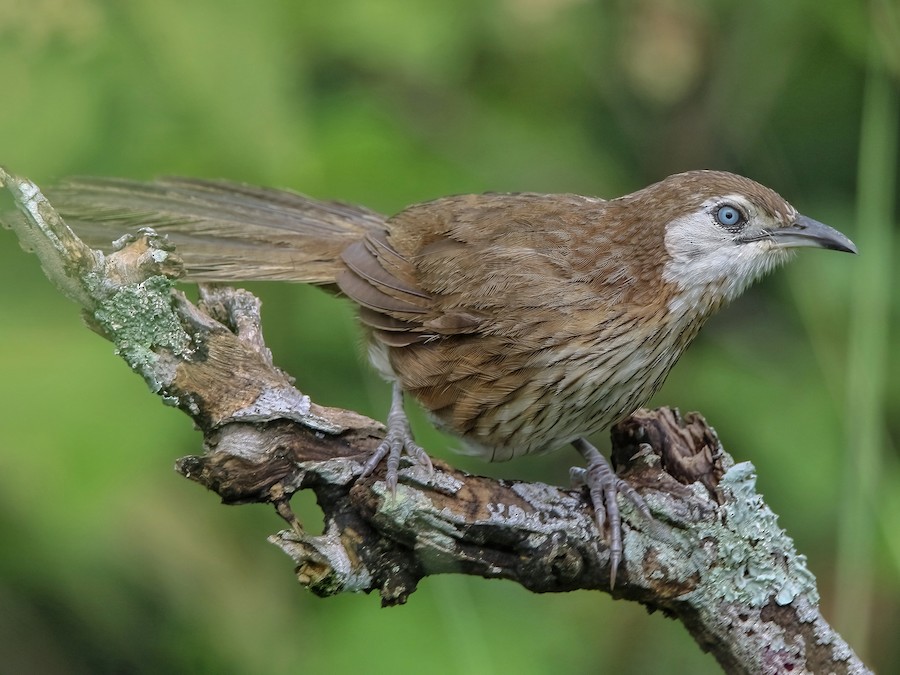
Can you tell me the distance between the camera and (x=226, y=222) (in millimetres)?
3416

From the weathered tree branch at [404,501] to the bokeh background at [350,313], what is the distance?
13.4 inches

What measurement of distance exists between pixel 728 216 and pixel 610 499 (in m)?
0.89

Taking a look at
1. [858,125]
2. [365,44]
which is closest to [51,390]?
Result: [365,44]

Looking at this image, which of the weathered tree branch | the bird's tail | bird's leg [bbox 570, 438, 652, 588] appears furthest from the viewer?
the bird's tail

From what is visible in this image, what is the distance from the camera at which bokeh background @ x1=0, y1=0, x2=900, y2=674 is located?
10.1ft

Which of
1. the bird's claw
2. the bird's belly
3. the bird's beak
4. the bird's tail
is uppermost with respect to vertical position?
the bird's tail

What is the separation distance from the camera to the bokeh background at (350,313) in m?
3.08

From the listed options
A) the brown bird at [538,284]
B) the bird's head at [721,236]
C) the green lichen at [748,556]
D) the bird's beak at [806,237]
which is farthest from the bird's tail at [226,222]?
the green lichen at [748,556]

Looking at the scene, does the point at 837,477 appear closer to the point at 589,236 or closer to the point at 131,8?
the point at 589,236

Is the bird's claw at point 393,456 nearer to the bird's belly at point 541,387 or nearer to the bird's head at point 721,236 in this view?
the bird's belly at point 541,387

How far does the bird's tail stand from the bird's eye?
45.0 inches

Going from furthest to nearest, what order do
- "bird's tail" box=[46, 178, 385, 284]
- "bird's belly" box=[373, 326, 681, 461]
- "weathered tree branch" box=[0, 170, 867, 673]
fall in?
"bird's tail" box=[46, 178, 385, 284]
"bird's belly" box=[373, 326, 681, 461]
"weathered tree branch" box=[0, 170, 867, 673]

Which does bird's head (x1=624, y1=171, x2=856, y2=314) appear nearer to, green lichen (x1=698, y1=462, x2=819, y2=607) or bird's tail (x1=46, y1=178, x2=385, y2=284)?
green lichen (x1=698, y1=462, x2=819, y2=607)

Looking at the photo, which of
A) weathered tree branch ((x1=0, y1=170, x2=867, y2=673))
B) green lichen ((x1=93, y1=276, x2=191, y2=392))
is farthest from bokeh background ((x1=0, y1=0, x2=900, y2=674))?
green lichen ((x1=93, y1=276, x2=191, y2=392))
